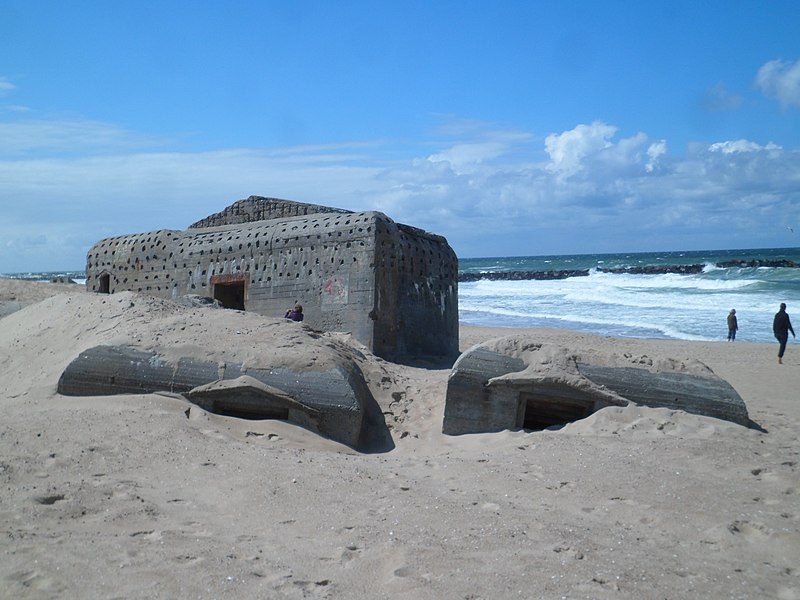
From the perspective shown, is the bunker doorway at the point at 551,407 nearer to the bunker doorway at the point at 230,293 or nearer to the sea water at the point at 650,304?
the bunker doorway at the point at 230,293

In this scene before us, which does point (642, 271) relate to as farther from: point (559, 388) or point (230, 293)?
point (559, 388)

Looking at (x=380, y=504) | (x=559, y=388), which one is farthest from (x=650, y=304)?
(x=380, y=504)

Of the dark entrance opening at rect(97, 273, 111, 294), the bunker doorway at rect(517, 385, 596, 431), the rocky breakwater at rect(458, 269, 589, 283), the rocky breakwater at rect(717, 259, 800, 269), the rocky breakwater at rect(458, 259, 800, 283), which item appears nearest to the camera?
the bunker doorway at rect(517, 385, 596, 431)

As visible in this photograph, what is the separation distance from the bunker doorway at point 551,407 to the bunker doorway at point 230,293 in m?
6.37

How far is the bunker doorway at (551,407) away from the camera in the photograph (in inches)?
276

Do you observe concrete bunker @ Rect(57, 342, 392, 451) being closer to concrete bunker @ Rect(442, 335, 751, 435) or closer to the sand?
the sand

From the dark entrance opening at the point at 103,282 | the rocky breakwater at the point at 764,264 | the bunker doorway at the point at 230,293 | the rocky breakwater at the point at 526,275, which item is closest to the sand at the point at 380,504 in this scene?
the bunker doorway at the point at 230,293

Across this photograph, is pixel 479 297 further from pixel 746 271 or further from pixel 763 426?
pixel 763 426

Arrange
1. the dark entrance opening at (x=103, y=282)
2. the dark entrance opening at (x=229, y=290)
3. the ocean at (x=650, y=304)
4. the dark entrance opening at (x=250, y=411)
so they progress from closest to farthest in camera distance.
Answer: the dark entrance opening at (x=250, y=411) < the dark entrance opening at (x=229, y=290) < the dark entrance opening at (x=103, y=282) < the ocean at (x=650, y=304)

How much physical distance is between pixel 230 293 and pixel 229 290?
3.7 inches

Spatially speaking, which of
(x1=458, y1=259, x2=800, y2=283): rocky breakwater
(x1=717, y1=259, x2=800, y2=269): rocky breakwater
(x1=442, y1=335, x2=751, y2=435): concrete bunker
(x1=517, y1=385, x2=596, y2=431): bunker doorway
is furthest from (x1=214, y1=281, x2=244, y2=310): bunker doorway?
(x1=717, y1=259, x2=800, y2=269): rocky breakwater

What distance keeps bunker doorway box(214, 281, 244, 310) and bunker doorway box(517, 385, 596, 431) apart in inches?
251

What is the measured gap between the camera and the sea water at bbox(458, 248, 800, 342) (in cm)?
2536

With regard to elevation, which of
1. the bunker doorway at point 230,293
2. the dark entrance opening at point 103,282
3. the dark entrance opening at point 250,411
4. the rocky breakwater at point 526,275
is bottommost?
the dark entrance opening at point 250,411
